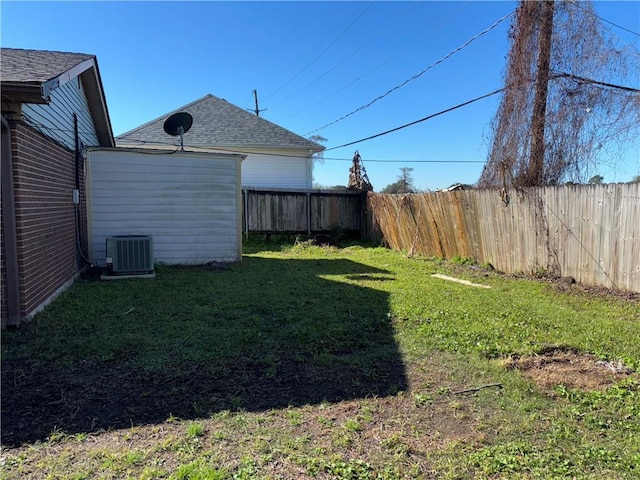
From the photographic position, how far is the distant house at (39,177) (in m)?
3.84

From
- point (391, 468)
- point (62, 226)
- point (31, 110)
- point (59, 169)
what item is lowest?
point (391, 468)

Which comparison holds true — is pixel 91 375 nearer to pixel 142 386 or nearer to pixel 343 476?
pixel 142 386

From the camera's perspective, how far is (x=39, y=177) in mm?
4648

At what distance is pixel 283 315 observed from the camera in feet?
14.9

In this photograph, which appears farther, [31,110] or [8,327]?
[31,110]

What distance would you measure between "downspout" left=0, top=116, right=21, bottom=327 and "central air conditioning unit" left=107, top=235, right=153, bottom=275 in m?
2.93

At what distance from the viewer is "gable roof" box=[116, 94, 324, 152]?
1462 cm

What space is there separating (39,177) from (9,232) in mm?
1061

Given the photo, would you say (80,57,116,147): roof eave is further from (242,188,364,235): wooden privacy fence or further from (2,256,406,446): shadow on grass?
(242,188,364,235): wooden privacy fence

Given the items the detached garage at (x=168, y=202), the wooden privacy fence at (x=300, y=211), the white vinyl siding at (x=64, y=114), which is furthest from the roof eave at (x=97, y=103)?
the wooden privacy fence at (x=300, y=211)

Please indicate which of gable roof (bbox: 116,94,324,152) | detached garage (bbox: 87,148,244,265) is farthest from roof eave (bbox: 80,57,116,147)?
gable roof (bbox: 116,94,324,152)

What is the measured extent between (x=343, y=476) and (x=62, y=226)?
571 cm

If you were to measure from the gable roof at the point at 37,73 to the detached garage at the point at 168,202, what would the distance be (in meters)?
1.71

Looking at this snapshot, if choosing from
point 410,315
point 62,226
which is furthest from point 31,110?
point 410,315
